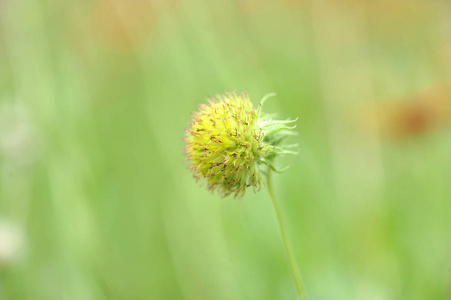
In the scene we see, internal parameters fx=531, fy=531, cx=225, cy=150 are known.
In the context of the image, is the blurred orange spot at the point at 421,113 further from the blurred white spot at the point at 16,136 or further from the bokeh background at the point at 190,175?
the blurred white spot at the point at 16,136

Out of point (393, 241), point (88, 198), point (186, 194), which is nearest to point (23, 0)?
point (88, 198)

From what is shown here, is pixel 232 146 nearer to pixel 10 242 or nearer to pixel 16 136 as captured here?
pixel 10 242

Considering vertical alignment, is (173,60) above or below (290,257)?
above

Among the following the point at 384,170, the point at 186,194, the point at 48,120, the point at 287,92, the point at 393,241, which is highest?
the point at 48,120

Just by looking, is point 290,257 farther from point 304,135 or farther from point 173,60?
point 173,60

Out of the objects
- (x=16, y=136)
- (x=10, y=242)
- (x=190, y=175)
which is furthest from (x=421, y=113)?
(x=16, y=136)

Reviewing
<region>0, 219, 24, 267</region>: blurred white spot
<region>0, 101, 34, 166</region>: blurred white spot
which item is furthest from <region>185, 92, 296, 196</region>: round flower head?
<region>0, 101, 34, 166</region>: blurred white spot
